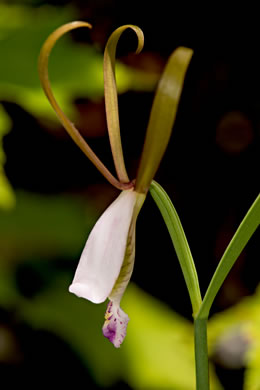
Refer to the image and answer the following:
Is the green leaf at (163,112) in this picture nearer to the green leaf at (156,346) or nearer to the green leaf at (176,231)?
the green leaf at (176,231)

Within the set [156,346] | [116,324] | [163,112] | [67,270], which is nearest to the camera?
[163,112]

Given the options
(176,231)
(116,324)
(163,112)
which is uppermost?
(163,112)

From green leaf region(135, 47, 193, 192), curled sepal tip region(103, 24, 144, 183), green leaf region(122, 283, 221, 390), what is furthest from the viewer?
green leaf region(122, 283, 221, 390)

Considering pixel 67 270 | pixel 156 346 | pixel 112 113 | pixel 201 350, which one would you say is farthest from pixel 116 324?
pixel 67 270

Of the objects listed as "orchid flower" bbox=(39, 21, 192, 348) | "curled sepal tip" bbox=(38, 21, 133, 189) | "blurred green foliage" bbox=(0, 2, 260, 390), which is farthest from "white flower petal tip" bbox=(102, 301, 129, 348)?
"blurred green foliage" bbox=(0, 2, 260, 390)

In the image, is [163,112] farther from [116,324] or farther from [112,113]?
[116,324]

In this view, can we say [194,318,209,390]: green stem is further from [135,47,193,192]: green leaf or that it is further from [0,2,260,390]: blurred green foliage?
[0,2,260,390]: blurred green foliage
